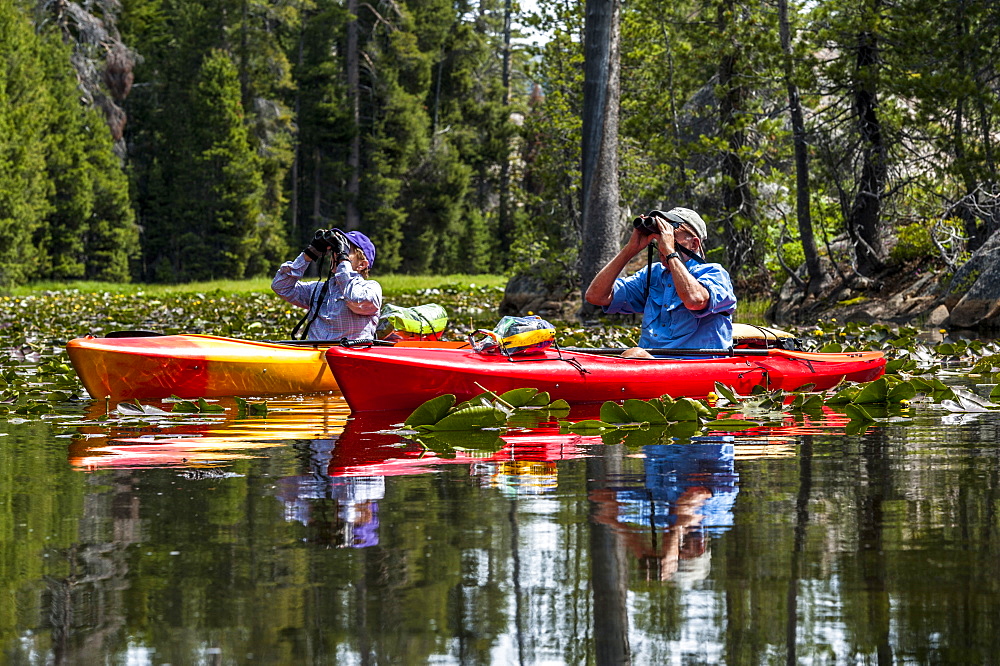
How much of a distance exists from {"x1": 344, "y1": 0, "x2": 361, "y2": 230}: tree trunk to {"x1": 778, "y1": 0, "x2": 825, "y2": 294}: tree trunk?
29485 millimetres

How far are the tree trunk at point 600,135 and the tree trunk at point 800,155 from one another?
2302 mm

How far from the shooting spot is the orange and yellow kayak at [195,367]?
8172mm

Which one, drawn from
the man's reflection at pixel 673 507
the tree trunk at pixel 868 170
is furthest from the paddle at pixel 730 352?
the tree trunk at pixel 868 170

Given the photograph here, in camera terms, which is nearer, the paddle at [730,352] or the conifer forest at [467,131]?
the paddle at [730,352]

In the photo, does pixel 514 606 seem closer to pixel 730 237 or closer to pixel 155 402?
pixel 155 402

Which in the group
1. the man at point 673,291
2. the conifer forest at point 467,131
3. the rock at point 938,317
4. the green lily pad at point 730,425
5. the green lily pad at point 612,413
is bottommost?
the green lily pad at point 730,425

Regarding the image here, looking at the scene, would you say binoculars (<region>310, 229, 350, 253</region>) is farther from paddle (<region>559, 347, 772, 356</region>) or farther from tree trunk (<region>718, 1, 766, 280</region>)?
tree trunk (<region>718, 1, 766, 280</region>)

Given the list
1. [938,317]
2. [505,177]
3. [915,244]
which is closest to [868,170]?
[915,244]

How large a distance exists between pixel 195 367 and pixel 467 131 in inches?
1685

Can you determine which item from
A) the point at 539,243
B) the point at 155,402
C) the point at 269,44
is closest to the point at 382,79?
the point at 269,44

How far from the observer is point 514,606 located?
2.80 m

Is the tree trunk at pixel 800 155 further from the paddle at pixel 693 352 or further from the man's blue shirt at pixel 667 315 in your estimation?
the man's blue shirt at pixel 667 315

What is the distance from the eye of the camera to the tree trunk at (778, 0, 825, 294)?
16641mm

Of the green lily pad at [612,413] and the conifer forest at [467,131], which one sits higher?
→ the conifer forest at [467,131]
